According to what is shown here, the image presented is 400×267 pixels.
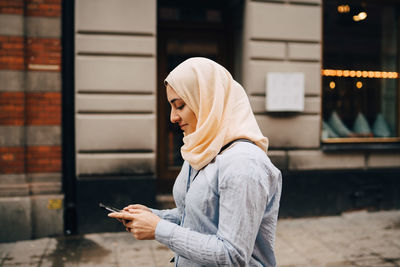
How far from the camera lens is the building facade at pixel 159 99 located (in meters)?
5.75

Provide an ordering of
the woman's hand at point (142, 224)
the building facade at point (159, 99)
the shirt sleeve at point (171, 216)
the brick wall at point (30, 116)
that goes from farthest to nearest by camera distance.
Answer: the building facade at point (159, 99) → the brick wall at point (30, 116) → the shirt sleeve at point (171, 216) → the woman's hand at point (142, 224)

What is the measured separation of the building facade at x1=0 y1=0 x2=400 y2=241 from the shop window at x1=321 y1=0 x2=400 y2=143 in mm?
21

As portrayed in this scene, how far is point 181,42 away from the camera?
712 cm

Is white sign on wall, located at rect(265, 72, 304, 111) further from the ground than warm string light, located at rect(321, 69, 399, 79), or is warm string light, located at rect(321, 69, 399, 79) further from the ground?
warm string light, located at rect(321, 69, 399, 79)

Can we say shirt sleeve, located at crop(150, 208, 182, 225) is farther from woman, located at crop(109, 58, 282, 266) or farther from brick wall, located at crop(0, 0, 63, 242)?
brick wall, located at crop(0, 0, 63, 242)

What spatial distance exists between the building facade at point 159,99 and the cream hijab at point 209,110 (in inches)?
166

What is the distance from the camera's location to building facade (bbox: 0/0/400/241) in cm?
575

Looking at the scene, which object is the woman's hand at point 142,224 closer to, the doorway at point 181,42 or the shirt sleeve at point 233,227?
the shirt sleeve at point 233,227

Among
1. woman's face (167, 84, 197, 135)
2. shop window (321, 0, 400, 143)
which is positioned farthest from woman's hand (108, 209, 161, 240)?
shop window (321, 0, 400, 143)

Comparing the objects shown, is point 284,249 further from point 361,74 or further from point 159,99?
point 361,74

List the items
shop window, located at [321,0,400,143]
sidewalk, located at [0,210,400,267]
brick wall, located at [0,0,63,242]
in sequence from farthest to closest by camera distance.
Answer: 1. shop window, located at [321,0,400,143]
2. brick wall, located at [0,0,63,242]
3. sidewalk, located at [0,210,400,267]

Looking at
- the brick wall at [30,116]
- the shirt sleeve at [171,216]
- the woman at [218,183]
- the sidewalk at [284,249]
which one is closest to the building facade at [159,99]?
the brick wall at [30,116]

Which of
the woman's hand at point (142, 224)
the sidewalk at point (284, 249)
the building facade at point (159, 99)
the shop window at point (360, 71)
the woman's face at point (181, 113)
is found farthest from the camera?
the shop window at point (360, 71)

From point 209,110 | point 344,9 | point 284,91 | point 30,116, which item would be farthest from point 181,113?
point 344,9
